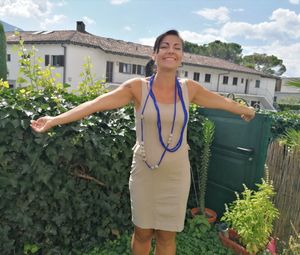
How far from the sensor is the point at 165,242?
2.31m

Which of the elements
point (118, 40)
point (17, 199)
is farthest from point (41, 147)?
point (118, 40)

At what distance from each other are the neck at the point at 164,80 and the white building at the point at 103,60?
56.2 ft

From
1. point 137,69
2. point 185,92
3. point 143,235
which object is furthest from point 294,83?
point 137,69

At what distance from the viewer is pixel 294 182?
314 cm

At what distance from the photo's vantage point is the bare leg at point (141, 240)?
2291mm

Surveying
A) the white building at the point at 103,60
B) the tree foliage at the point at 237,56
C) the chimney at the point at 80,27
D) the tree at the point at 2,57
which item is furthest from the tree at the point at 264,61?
the tree at the point at 2,57

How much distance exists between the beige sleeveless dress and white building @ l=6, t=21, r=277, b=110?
17175mm

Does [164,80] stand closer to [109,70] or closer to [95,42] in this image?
[95,42]

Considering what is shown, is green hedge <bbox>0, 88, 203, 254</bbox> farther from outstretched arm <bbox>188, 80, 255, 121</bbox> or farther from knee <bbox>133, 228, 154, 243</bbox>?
outstretched arm <bbox>188, 80, 255, 121</bbox>

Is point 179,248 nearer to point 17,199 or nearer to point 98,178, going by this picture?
point 98,178

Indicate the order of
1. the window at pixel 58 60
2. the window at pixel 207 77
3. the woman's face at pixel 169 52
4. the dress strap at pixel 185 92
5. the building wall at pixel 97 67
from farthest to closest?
1. the window at pixel 207 77
2. the window at pixel 58 60
3. the building wall at pixel 97 67
4. the dress strap at pixel 185 92
5. the woman's face at pixel 169 52

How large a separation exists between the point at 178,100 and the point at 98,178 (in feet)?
4.34

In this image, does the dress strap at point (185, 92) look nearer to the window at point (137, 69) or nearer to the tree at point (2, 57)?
the tree at point (2, 57)

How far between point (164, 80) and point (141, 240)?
1291mm
